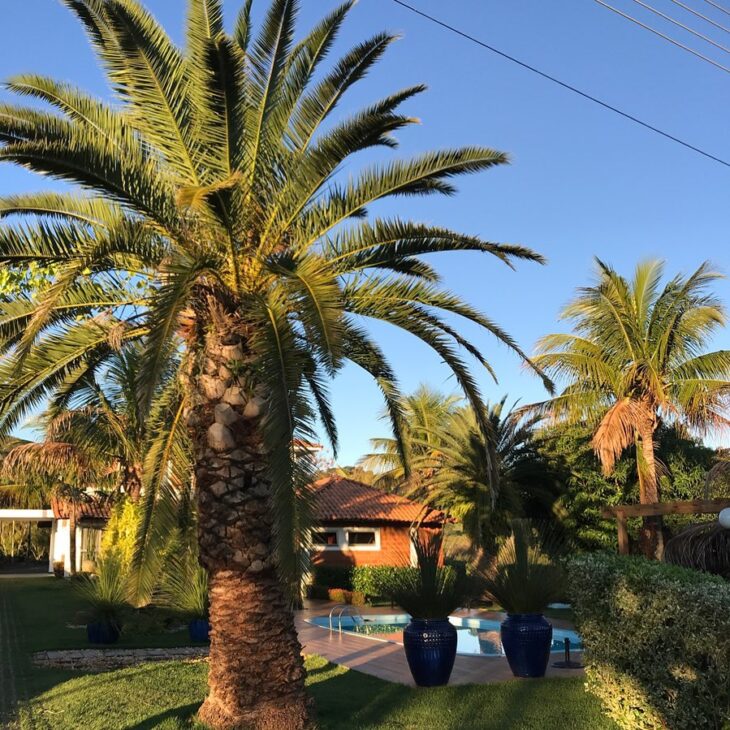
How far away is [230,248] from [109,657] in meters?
8.89

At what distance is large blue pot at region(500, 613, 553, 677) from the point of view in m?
10.5

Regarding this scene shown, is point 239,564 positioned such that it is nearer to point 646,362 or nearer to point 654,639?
point 654,639

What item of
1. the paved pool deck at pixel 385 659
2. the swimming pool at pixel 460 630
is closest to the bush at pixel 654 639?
the paved pool deck at pixel 385 659

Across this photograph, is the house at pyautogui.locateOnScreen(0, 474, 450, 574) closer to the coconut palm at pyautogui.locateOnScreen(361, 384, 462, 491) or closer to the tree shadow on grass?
the coconut palm at pyautogui.locateOnScreen(361, 384, 462, 491)

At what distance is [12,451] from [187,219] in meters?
19.4

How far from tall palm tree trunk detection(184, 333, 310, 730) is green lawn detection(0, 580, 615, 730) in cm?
70

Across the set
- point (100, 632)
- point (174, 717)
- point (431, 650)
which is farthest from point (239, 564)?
point (100, 632)

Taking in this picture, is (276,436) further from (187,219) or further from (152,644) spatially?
(152,644)

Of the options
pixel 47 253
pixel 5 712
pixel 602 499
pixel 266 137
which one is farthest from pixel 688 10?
pixel 602 499

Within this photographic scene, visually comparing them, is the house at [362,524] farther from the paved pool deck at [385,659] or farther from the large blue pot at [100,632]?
the large blue pot at [100,632]

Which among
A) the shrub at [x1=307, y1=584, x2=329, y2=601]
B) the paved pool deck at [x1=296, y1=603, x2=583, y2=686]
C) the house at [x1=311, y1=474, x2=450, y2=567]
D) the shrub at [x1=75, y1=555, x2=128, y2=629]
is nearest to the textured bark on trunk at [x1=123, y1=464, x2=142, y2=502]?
the shrub at [x1=75, y1=555, x2=128, y2=629]

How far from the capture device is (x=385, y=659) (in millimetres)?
12852

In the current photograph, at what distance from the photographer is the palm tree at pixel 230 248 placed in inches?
282

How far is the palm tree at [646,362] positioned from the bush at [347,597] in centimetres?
886
